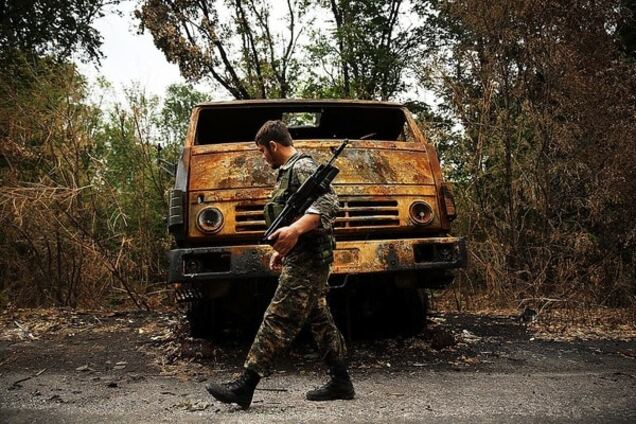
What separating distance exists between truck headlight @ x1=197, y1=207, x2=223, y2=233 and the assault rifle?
1103 millimetres

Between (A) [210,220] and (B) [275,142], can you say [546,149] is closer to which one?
(A) [210,220]

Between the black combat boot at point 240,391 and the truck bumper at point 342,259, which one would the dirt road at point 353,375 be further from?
the truck bumper at point 342,259

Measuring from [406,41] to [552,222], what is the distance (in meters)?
11.5

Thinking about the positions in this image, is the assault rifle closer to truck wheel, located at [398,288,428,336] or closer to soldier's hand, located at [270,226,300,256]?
soldier's hand, located at [270,226,300,256]

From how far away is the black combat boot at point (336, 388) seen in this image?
3.33 m

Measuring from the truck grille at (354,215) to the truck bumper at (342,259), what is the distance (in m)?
0.23

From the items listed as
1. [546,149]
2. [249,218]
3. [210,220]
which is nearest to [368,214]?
[249,218]

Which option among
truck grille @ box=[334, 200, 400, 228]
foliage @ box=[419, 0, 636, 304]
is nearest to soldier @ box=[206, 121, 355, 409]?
truck grille @ box=[334, 200, 400, 228]

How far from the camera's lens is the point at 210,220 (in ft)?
14.1

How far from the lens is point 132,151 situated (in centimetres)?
891

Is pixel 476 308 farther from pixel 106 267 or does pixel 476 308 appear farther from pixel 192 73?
pixel 192 73

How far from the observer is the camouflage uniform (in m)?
3.18

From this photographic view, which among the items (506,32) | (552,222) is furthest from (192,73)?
(552,222)

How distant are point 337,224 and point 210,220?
0.93m
